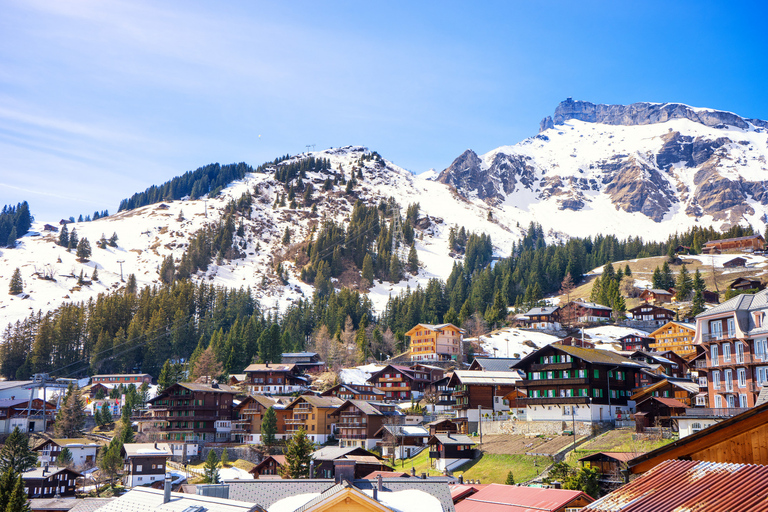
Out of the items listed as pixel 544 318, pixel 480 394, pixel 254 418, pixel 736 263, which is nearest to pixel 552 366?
pixel 480 394

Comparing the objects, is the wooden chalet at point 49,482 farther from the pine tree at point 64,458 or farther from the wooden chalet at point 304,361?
the wooden chalet at point 304,361

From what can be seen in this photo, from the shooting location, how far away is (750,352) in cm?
5409

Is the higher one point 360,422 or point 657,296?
point 657,296

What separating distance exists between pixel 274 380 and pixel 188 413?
66.1 feet

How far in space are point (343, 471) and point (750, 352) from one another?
42959 mm

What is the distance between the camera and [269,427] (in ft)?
272

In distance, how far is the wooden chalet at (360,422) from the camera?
81.3 metres

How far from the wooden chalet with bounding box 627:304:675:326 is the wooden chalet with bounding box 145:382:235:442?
8397cm

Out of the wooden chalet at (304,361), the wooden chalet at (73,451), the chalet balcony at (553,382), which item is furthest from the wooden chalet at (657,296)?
the wooden chalet at (73,451)

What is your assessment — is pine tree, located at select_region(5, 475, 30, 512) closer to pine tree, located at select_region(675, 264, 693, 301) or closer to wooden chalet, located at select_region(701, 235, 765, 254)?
pine tree, located at select_region(675, 264, 693, 301)

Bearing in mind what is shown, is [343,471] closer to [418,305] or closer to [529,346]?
[529,346]

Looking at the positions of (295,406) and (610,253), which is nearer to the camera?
(295,406)

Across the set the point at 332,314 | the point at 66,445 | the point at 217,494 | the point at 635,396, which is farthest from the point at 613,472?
the point at 332,314

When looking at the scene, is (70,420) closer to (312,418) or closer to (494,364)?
(312,418)
